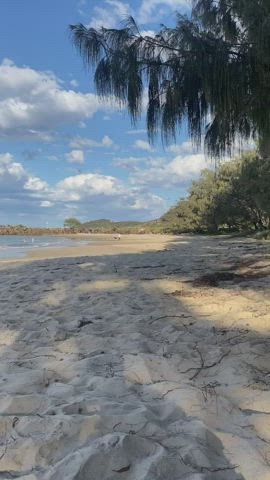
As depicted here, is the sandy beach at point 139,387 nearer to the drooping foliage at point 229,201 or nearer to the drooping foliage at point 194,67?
the drooping foliage at point 194,67

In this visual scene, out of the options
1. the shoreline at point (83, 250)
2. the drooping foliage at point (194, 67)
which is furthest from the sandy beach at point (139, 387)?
the shoreline at point (83, 250)

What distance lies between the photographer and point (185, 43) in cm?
661

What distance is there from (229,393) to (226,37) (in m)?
5.60

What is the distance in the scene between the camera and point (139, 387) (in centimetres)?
325

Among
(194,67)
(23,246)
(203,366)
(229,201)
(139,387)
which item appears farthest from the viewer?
(229,201)

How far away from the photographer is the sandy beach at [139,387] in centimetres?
222

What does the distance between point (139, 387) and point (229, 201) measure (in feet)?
126

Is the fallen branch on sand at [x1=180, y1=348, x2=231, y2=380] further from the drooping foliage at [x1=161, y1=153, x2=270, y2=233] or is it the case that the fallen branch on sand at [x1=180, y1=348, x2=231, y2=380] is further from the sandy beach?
the drooping foliage at [x1=161, y1=153, x2=270, y2=233]

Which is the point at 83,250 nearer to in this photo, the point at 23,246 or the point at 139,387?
the point at 23,246

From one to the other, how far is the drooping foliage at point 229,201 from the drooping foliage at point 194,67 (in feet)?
53.2

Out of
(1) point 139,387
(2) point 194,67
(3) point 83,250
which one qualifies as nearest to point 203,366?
(1) point 139,387

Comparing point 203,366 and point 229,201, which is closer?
point 203,366

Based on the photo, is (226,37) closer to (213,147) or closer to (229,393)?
(213,147)

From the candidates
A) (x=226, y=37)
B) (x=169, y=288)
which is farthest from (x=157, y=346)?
(x=226, y=37)
